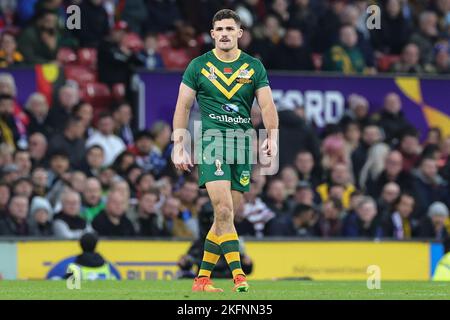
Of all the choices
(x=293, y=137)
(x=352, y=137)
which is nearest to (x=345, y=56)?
(x=352, y=137)

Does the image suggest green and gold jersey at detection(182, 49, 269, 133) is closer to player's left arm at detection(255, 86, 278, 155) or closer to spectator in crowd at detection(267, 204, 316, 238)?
player's left arm at detection(255, 86, 278, 155)

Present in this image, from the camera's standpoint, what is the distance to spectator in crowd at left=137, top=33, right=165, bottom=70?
879 inches

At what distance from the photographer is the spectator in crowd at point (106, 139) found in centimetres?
2058

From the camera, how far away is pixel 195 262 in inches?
666

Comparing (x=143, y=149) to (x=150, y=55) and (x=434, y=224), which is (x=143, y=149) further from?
(x=434, y=224)

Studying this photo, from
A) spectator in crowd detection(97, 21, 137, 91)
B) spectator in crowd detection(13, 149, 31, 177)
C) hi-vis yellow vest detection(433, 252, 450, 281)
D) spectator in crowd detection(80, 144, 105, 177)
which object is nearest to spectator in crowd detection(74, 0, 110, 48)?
spectator in crowd detection(97, 21, 137, 91)

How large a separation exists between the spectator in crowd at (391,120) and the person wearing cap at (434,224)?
2.24 meters

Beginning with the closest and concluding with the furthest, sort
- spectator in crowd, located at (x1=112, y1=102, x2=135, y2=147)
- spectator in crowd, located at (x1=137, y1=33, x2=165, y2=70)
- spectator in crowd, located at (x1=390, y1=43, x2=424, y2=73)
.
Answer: spectator in crowd, located at (x1=112, y1=102, x2=135, y2=147) < spectator in crowd, located at (x1=137, y1=33, x2=165, y2=70) < spectator in crowd, located at (x1=390, y1=43, x2=424, y2=73)

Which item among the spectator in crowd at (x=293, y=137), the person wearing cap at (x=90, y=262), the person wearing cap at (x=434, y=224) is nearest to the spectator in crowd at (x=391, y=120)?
the spectator in crowd at (x=293, y=137)

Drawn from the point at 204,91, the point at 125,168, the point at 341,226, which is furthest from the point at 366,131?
the point at 204,91

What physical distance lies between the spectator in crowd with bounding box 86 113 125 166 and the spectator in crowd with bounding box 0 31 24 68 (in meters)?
1.67

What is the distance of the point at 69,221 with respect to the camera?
61.4 ft

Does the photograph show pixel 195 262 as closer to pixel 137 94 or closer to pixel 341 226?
pixel 341 226

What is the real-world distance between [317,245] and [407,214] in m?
2.00
